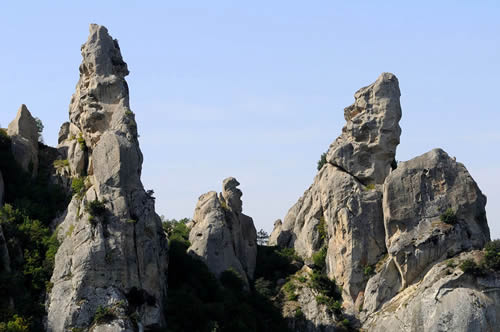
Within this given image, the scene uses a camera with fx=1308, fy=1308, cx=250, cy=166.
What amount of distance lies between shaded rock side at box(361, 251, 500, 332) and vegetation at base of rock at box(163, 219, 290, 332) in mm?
7903

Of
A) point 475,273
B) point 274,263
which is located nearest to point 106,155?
point 274,263

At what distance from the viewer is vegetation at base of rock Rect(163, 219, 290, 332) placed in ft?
263

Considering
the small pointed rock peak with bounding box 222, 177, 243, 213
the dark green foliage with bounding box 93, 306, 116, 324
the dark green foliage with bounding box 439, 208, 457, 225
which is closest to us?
the dark green foliage with bounding box 93, 306, 116, 324

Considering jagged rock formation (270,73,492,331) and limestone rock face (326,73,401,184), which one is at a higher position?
limestone rock face (326,73,401,184)

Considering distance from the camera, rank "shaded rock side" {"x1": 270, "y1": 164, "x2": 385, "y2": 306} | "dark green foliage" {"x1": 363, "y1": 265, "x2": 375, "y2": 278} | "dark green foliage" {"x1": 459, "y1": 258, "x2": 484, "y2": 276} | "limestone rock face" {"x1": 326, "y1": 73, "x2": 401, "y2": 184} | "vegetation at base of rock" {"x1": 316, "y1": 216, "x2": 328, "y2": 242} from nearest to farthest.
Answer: "dark green foliage" {"x1": 459, "y1": 258, "x2": 484, "y2": 276}, "dark green foliage" {"x1": 363, "y1": 265, "x2": 375, "y2": 278}, "shaded rock side" {"x1": 270, "y1": 164, "x2": 385, "y2": 306}, "limestone rock face" {"x1": 326, "y1": 73, "x2": 401, "y2": 184}, "vegetation at base of rock" {"x1": 316, "y1": 216, "x2": 328, "y2": 242}

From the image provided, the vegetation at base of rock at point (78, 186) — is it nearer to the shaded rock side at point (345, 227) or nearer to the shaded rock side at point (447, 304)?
the shaded rock side at point (345, 227)

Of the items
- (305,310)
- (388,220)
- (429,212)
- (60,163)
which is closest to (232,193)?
(305,310)

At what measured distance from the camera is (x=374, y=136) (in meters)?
87.9

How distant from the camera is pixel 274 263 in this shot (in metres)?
90.6

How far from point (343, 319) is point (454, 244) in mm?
8589

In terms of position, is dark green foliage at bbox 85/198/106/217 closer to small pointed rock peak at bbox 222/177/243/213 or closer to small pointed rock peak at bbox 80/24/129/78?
small pointed rock peak at bbox 80/24/129/78

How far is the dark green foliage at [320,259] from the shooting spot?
8825 cm

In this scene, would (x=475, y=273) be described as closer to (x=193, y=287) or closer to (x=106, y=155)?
(x=193, y=287)

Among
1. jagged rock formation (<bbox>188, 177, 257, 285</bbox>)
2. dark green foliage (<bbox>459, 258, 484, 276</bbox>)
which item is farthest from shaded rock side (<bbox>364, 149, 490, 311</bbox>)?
jagged rock formation (<bbox>188, 177, 257, 285</bbox>)
